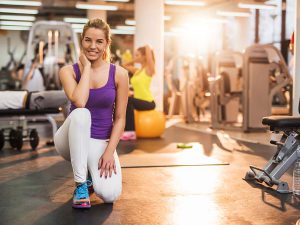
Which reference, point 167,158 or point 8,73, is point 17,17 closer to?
point 8,73

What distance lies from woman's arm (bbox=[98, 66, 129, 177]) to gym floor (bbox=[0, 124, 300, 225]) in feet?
0.78

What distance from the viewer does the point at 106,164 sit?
2.58 m

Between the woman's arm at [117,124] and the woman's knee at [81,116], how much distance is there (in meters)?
0.18

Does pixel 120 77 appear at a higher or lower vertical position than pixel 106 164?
higher

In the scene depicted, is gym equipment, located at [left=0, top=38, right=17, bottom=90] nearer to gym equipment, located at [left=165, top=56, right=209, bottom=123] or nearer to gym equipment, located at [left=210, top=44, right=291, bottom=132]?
gym equipment, located at [left=165, top=56, right=209, bottom=123]

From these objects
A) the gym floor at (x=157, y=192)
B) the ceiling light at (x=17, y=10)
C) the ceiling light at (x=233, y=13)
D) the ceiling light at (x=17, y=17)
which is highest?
the ceiling light at (x=17, y=10)

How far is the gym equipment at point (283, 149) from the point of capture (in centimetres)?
309

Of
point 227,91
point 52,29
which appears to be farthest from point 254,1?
point 52,29

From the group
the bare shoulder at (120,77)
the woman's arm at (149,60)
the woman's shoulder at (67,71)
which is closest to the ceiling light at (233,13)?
the woman's arm at (149,60)

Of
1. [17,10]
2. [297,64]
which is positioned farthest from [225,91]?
[17,10]

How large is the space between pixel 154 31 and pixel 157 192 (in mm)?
6023

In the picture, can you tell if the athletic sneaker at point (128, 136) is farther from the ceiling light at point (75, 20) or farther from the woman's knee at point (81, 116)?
the ceiling light at point (75, 20)

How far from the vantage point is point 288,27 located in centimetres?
1211

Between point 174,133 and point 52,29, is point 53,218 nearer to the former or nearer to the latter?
point 174,133
